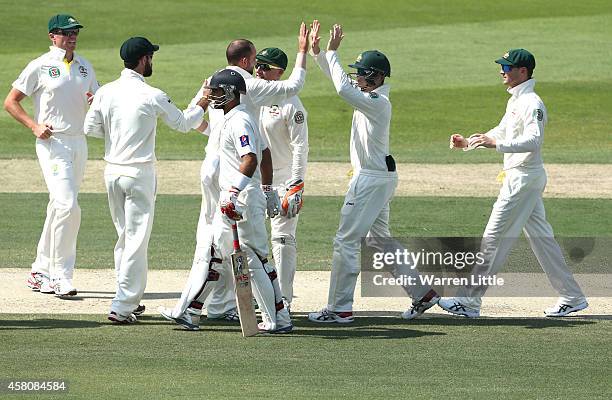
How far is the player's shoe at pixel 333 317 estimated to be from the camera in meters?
11.3

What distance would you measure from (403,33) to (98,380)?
30.4 metres

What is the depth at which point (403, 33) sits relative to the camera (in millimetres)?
38500

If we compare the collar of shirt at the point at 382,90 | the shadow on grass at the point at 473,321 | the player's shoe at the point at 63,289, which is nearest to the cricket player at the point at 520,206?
the shadow on grass at the point at 473,321

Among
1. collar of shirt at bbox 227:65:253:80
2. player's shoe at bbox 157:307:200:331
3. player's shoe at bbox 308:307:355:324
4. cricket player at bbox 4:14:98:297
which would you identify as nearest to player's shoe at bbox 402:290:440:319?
player's shoe at bbox 308:307:355:324

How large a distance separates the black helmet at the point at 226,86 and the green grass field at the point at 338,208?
74.0 inches

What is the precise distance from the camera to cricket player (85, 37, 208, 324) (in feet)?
36.4

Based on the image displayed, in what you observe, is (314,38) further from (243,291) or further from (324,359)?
(324,359)

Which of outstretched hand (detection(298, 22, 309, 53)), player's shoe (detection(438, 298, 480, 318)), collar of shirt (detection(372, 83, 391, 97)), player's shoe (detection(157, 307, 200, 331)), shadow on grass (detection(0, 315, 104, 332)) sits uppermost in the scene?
outstretched hand (detection(298, 22, 309, 53))

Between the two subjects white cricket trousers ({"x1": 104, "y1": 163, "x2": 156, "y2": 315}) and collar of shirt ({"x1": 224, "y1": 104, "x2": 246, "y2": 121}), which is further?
white cricket trousers ({"x1": 104, "y1": 163, "x2": 156, "y2": 315})

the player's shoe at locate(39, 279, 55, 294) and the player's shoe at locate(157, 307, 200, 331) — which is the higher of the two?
the player's shoe at locate(157, 307, 200, 331)

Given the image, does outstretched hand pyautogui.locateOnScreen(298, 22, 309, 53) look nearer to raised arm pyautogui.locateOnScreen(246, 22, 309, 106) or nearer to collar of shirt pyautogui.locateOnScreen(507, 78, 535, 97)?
raised arm pyautogui.locateOnScreen(246, 22, 309, 106)

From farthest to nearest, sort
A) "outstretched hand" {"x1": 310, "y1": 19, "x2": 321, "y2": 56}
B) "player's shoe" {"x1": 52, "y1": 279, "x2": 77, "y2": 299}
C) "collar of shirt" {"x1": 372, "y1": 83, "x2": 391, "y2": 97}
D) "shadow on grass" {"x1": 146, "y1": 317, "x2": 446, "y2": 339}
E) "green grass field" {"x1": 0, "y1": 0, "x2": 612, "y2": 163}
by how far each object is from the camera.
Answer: "green grass field" {"x1": 0, "y1": 0, "x2": 612, "y2": 163} → "player's shoe" {"x1": 52, "y1": 279, "x2": 77, "y2": 299} → "collar of shirt" {"x1": 372, "y1": 83, "x2": 391, "y2": 97} → "outstretched hand" {"x1": 310, "y1": 19, "x2": 321, "y2": 56} → "shadow on grass" {"x1": 146, "y1": 317, "x2": 446, "y2": 339}

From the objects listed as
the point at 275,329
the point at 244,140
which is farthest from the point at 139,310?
the point at 244,140

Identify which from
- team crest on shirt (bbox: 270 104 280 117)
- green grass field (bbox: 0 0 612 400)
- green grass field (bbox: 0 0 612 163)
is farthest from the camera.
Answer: green grass field (bbox: 0 0 612 163)
